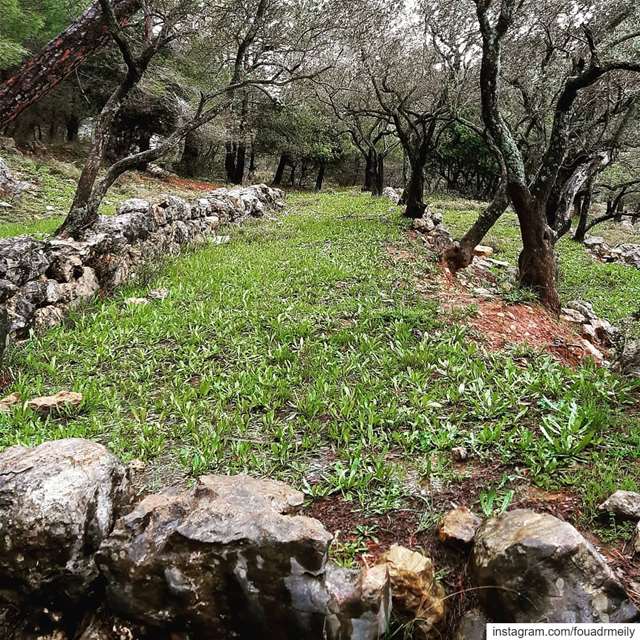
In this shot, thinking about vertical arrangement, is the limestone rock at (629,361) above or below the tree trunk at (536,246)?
below

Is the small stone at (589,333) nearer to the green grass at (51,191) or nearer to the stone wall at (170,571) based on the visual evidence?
the stone wall at (170,571)

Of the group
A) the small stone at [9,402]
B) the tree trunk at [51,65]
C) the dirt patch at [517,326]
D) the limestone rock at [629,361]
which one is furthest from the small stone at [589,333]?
the tree trunk at [51,65]

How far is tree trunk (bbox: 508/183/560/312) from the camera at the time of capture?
7.42 metres

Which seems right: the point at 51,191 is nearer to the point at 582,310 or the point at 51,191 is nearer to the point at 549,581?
the point at 582,310

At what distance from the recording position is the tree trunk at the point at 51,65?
5.31 metres

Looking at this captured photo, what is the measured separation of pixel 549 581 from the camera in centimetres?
193

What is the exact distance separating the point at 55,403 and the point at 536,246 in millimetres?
6951

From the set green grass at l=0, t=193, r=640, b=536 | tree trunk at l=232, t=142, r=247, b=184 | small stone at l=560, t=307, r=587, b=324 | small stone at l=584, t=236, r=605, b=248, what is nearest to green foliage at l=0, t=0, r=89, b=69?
tree trunk at l=232, t=142, r=247, b=184

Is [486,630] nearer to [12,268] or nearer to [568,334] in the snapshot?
[568,334]

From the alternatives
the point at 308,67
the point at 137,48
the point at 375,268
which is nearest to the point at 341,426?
the point at 375,268

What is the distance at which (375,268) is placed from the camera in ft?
27.3

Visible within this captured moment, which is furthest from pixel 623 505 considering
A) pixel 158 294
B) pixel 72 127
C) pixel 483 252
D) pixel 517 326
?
pixel 72 127

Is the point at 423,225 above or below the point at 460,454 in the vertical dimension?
above

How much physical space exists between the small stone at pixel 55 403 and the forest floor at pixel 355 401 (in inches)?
4.7
